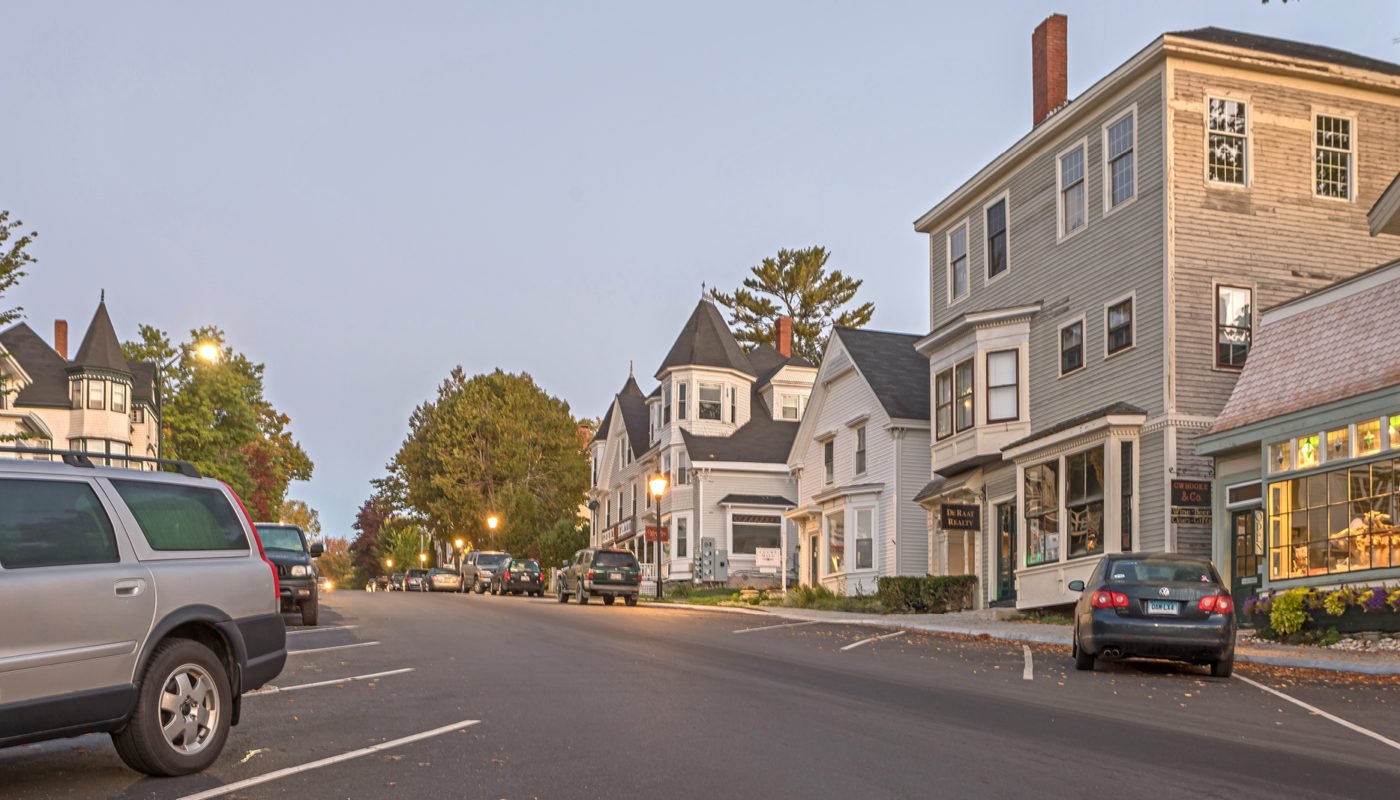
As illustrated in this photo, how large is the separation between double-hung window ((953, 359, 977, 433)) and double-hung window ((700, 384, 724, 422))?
2773 centimetres

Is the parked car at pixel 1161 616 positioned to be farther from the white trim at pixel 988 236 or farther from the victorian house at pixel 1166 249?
the white trim at pixel 988 236

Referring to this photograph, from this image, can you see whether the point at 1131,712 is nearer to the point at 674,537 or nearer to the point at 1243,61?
the point at 1243,61

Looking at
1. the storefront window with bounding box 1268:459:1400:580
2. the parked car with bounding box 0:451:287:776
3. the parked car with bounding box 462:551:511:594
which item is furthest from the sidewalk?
the parked car with bounding box 462:551:511:594

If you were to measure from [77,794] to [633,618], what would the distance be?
77.5 ft

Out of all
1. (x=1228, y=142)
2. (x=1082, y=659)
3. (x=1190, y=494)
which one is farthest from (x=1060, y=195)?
(x=1082, y=659)

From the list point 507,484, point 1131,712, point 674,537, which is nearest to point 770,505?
point 674,537

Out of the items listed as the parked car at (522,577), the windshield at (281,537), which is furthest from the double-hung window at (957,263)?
the parked car at (522,577)

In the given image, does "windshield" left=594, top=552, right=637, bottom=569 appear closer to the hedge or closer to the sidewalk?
the sidewalk

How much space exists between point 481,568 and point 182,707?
174ft

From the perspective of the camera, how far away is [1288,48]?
29438mm

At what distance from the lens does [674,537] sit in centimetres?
6050

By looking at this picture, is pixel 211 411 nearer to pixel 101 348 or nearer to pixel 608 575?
pixel 101 348

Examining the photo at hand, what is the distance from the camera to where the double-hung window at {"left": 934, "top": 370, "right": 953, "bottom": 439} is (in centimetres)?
3566

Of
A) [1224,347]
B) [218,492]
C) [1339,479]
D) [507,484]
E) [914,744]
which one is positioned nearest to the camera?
[218,492]
